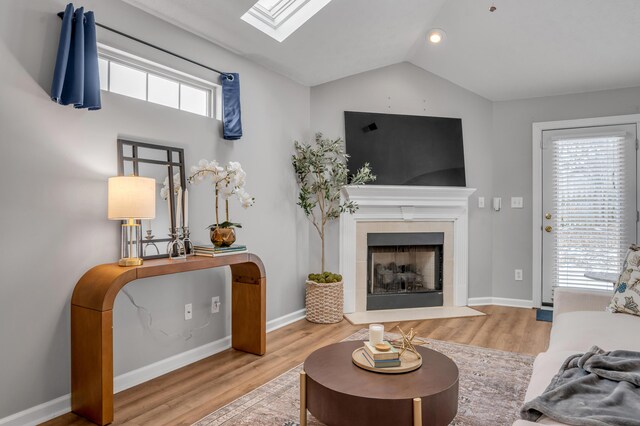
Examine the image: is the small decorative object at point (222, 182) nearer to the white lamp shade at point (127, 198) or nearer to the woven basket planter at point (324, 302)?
the white lamp shade at point (127, 198)

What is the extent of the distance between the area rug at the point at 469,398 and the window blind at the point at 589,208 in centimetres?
187

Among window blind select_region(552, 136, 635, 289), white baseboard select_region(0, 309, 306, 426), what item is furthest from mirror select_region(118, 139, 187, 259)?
window blind select_region(552, 136, 635, 289)

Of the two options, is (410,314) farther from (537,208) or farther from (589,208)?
(589,208)

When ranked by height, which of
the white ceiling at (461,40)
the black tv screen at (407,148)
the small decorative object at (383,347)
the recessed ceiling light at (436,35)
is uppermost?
the recessed ceiling light at (436,35)

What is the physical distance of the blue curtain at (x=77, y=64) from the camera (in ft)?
7.17

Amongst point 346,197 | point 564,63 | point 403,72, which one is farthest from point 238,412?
point 564,63

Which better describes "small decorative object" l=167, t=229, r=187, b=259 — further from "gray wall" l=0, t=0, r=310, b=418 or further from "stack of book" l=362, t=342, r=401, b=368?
"stack of book" l=362, t=342, r=401, b=368

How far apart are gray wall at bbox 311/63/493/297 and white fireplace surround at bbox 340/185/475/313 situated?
112 millimetres

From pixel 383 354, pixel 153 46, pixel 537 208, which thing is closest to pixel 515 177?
pixel 537 208

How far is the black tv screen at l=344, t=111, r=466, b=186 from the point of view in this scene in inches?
175

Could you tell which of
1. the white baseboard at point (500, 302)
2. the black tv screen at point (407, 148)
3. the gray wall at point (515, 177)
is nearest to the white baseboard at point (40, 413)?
the black tv screen at point (407, 148)

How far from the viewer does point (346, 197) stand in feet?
14.3

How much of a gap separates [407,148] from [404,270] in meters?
1.36

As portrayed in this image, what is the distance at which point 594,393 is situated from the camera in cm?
143
